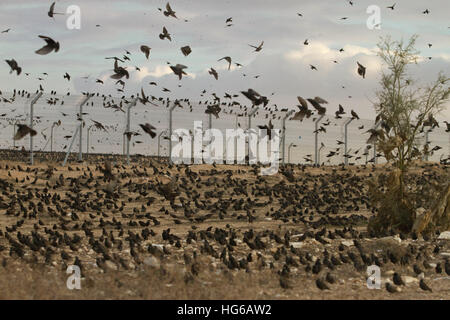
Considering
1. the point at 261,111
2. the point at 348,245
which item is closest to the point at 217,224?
the point at 348,245

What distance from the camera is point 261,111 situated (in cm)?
3303

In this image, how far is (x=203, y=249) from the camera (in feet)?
36.6

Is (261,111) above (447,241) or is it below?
above

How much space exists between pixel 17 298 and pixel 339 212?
12480 millimetres

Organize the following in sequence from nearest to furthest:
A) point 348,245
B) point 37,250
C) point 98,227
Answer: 1. point 37,250
2. point 348,245
3. point 98,227

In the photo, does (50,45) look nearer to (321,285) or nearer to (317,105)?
(317,105)

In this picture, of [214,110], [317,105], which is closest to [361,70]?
[317,105]

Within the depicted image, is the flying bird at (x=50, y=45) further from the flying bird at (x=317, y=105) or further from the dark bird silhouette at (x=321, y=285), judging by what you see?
the dark bird silhouette at (x=321, y=285)

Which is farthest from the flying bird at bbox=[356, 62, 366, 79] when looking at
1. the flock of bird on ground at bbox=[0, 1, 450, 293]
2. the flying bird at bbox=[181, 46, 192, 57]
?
the flying bird at bbox=[181, 46, 192, 57]

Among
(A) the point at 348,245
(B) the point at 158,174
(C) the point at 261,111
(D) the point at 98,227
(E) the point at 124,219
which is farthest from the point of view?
(C) the point at 261,111

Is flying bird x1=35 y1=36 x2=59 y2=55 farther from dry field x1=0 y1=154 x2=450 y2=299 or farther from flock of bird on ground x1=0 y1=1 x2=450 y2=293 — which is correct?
dry field x1=0 y1=154 x2=450 y2=299

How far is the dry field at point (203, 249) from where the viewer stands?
829cm
